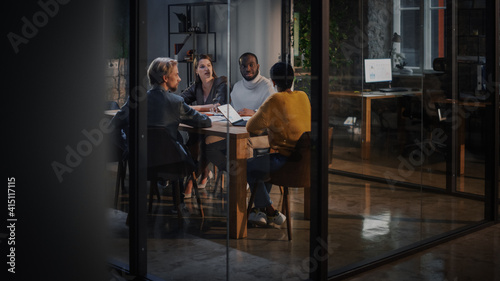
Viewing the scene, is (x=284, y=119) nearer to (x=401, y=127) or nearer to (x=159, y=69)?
(x=159, y=69)

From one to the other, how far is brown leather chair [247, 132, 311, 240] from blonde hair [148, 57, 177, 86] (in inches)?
35.1

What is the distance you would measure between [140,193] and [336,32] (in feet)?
5.18

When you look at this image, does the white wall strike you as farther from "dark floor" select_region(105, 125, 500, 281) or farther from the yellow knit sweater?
"dark floor" select_region(105, 125, 500, 281)

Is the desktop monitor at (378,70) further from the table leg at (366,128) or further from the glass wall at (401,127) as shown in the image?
the table leg at (366,128)

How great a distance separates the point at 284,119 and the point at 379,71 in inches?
34.1

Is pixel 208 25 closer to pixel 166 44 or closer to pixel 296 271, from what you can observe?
pixel 166 44

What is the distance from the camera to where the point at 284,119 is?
4199mm

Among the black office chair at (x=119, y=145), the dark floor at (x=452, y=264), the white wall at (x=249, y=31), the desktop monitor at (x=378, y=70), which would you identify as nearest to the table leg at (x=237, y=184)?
the white wall at (x=249, y=31)

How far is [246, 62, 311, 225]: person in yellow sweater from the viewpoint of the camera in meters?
4.04

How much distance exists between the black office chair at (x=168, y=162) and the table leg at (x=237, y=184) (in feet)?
0.63

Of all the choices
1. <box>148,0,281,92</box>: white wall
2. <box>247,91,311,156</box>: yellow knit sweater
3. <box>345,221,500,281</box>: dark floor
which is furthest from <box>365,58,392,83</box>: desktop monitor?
<box>345,221,500,281</box>: dark floor

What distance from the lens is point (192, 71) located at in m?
4.00

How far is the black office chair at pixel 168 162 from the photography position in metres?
4.10

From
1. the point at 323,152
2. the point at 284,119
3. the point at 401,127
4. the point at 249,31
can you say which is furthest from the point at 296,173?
the point at 401,127
